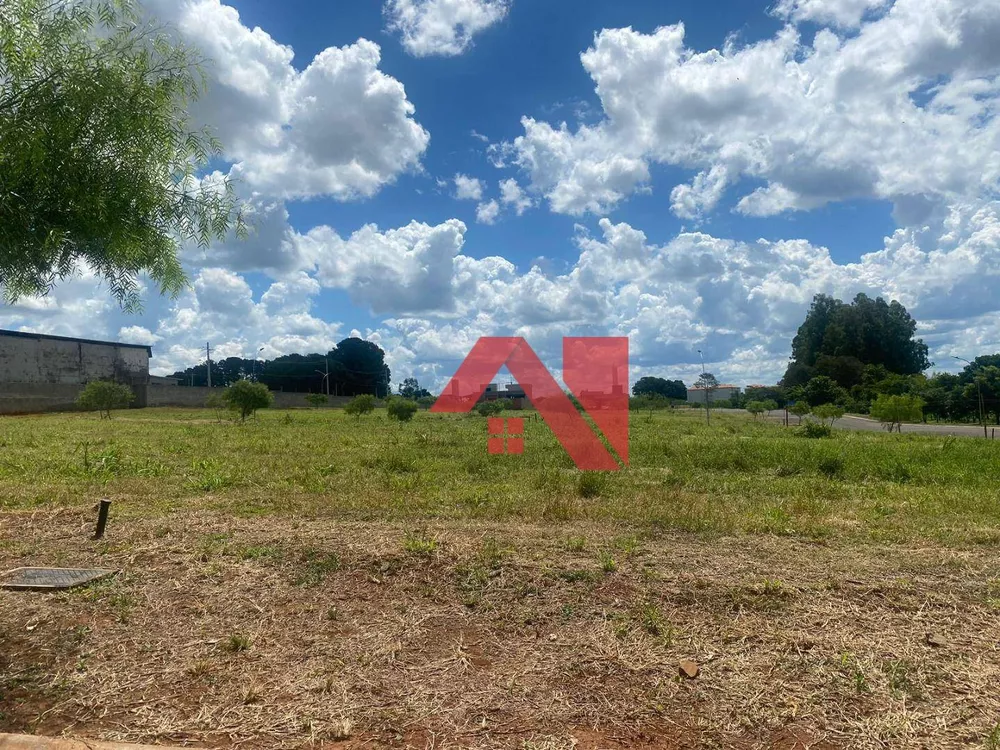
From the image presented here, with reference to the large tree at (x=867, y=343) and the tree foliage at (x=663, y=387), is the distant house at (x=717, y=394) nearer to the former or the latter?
the tree foliage at (x=663, y=387)

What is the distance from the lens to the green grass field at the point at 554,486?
23.8 ft

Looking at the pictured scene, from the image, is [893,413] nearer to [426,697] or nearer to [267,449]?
[267,449]

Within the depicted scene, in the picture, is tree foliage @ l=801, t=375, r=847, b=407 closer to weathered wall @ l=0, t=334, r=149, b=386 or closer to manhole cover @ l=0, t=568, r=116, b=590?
weathered wall @ l=0, t=334, r=149, b=386

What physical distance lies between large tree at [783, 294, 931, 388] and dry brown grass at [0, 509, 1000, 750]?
67.4 m

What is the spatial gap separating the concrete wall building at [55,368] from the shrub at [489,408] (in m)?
30.2

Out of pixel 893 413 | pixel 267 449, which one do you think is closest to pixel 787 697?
pixel 267 449

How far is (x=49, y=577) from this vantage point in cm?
486

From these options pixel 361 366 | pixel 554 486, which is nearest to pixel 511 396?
pixel 361 366

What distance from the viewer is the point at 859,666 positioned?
10.9 feet

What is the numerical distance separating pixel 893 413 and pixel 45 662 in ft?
123

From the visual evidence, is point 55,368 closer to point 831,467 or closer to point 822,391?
point 831,467

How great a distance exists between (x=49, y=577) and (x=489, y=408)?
36.3 meters

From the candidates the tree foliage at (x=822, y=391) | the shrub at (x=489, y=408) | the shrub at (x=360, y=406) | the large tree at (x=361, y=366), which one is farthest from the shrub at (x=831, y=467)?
the large tree at (x=361, y=366)

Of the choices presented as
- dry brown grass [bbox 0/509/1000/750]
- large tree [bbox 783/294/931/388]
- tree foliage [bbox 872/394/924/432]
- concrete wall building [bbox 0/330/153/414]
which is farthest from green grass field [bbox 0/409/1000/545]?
large tree [bbox 783/294/931/388]
